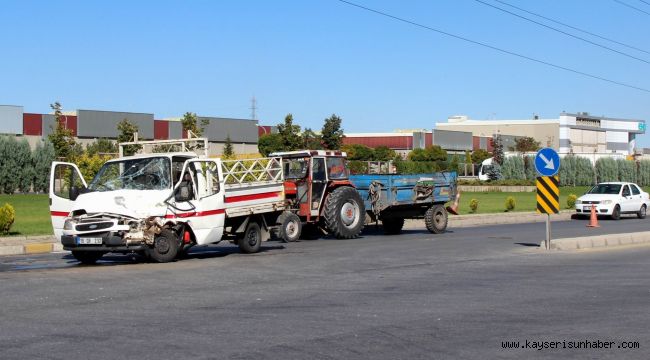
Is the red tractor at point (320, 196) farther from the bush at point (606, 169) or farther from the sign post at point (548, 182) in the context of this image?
the bush at point (606, 169)

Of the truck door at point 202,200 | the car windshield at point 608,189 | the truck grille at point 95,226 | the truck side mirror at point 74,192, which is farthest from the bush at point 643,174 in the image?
the truck grille at point 95,226

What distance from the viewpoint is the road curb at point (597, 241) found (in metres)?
20.2

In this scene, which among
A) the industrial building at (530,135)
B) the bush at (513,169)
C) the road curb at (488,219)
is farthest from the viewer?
the industrial building at (530,135)

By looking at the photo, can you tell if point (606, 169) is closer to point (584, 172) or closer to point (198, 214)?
point (584, 172)

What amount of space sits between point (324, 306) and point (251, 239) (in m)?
8.12

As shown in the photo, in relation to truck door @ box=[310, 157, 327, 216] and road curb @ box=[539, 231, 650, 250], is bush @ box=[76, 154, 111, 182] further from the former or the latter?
road curb @ box=[539, 231, 650, 250]

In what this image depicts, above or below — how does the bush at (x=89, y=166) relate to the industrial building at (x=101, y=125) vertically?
below

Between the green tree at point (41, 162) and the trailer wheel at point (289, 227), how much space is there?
30.4 metres

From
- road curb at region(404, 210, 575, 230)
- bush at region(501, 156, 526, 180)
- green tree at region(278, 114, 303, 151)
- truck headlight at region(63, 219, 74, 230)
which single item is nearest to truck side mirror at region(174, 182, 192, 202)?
truck headlight at region(63, 219, 74, 230)

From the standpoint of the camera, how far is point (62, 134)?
42344mm

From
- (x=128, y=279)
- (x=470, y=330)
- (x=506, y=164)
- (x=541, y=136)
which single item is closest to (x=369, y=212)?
(x=128, y=279)

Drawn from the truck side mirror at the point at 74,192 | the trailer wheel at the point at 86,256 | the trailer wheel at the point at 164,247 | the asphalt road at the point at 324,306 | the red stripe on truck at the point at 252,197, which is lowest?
the asphalt road at the point at 324,306

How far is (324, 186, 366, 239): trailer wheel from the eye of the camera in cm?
Answer: 2250

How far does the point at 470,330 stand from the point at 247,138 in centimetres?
7809
